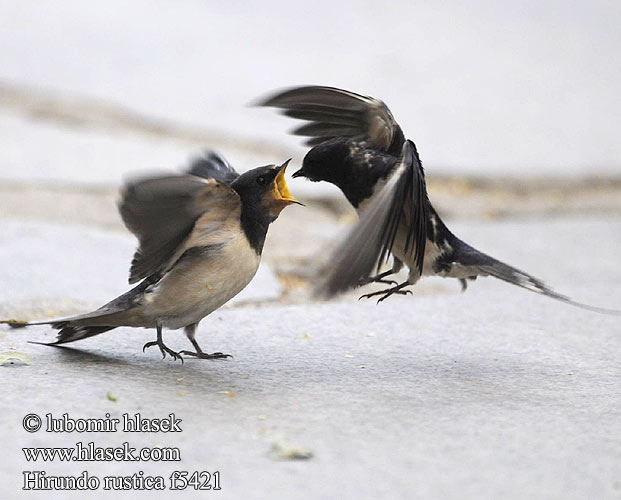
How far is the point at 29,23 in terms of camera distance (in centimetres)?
861

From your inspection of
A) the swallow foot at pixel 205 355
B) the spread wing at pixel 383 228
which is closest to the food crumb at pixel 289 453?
the spread wing at pixel 383 228

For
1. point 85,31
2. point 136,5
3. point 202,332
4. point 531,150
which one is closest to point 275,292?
point 202,332

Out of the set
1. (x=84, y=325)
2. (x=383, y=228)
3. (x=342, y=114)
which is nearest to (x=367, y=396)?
(x=383, y=228)

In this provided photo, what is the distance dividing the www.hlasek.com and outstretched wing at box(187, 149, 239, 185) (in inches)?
39.1

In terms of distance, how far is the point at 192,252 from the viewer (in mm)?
2736

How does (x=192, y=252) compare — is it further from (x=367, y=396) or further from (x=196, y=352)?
(x=367, y=396)

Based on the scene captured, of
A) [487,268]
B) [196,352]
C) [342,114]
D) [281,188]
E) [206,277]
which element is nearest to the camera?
[206,277]

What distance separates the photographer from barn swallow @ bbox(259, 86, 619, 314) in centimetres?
277

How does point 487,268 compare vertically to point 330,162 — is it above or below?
below

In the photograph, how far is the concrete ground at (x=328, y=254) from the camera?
6.97 ft

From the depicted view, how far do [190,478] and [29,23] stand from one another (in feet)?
24.6

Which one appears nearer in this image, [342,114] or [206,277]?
[206,277]

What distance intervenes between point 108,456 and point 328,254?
7.77ft

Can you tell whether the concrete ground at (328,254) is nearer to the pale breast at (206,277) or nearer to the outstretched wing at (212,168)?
the pale breast at (206,277)
